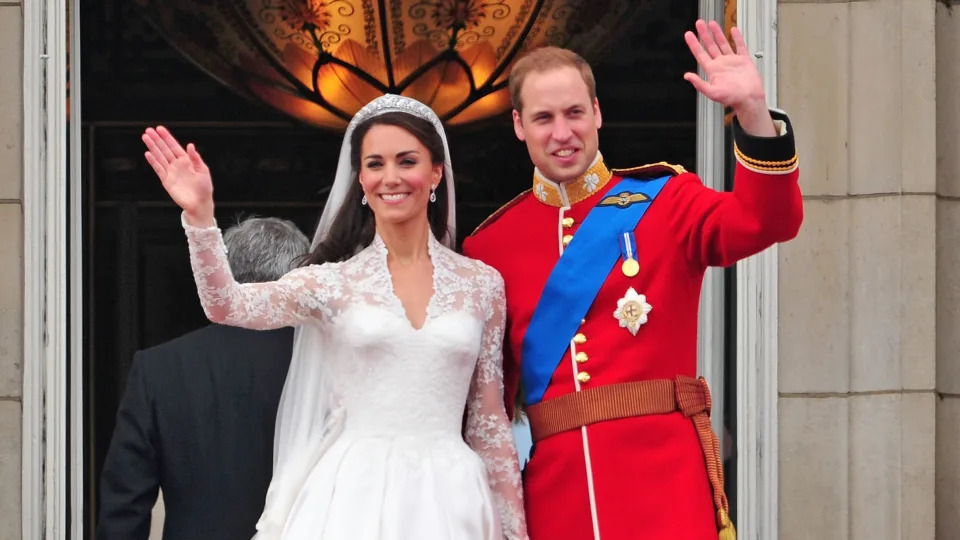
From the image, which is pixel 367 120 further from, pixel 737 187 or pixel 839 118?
pixel 839 118

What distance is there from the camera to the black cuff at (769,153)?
3.38 meters

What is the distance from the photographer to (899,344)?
496 cm

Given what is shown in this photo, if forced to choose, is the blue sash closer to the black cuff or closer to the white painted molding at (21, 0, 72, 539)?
the black cuff

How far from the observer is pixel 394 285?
377cm

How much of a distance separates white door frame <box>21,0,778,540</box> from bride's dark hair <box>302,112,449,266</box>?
1439mm

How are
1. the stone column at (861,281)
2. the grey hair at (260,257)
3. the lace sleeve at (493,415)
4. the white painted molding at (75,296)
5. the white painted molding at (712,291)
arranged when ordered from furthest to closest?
the white painted molding at (712,291) < the white painted molding at (75,296) < the stone column at (861,281) < the grey hair at (260,257) < the lace sleeve at (493,415)

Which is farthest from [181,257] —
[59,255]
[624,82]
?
[624,82]

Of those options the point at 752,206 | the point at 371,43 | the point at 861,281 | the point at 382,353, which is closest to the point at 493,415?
the point at 382,353

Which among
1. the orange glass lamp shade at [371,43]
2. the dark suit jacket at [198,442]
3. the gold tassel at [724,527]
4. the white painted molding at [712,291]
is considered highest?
the orange glass lamp shade at [371,43]

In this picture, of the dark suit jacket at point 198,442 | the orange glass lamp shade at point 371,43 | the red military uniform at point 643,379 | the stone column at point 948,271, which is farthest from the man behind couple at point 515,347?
the orange glass lamp shade at point 371,43

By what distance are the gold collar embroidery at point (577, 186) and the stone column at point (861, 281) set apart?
131 cm

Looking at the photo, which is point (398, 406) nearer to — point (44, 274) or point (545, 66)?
point (545, 66)

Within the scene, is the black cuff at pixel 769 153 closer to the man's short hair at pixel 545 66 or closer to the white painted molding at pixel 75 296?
the man's short hair at pixel 545 66

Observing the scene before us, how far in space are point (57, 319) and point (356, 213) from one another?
1534mm
